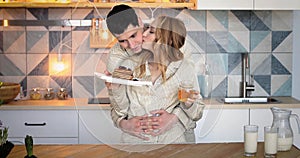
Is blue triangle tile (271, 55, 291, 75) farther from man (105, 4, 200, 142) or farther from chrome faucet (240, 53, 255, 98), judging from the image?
man (105, 4, 200, 142)

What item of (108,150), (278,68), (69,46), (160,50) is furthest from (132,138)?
(278,68)

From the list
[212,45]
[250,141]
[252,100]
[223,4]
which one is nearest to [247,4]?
[223,4]

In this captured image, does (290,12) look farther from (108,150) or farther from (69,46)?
(108,150)

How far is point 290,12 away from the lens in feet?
13.3

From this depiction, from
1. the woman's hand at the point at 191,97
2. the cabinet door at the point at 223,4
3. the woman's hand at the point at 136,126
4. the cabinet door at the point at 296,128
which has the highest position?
the cabinet door at the point at 223,4

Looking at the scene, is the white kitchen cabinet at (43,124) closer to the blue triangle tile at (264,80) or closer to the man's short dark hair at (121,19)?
the blue triangle tile at (264,80)

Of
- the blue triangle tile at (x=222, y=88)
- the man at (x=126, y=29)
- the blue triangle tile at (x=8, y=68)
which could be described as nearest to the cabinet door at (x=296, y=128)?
the blue triangle tile at (x=222, y=88)

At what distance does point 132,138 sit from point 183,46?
0.43m

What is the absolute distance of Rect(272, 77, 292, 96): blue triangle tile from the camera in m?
4.11

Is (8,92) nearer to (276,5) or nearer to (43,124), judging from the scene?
(43,124)

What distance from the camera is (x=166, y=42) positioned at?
2088mm

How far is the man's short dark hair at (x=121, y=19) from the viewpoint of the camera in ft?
6.73

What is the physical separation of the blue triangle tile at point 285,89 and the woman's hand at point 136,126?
87.3 inches

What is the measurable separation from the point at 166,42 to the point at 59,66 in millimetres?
2057
